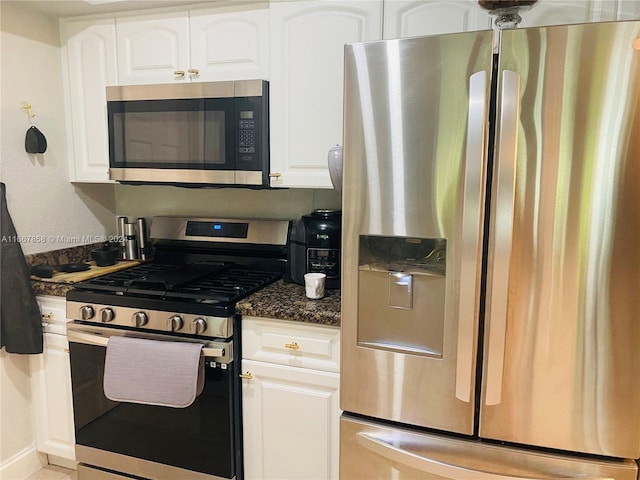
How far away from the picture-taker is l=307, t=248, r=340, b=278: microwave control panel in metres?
1.93

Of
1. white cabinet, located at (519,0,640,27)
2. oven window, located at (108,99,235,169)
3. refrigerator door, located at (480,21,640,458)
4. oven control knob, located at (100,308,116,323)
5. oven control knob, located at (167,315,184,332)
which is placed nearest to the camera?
refrigerator door, located at (480,21,640,458)

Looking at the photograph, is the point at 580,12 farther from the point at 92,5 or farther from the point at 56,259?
the point at 56,259

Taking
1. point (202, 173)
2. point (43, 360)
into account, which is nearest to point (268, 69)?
point (202, 173)

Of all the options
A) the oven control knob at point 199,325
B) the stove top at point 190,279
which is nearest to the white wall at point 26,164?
the stove top at point 190,279

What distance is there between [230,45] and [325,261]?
981mm

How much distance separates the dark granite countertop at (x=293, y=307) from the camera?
5.51 ft

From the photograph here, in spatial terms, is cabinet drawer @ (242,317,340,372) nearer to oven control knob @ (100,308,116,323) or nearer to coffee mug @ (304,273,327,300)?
coffee mug @ (304,273,327,300)

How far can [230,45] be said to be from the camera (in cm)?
200

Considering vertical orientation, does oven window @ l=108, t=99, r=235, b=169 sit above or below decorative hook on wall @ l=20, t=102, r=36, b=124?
below

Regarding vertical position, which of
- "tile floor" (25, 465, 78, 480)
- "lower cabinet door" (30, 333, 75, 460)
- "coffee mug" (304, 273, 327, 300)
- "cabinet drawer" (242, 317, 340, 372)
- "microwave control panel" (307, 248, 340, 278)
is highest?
"microwave control panel" (307, 248, 340, 278)

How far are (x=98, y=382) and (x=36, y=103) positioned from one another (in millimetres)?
1285

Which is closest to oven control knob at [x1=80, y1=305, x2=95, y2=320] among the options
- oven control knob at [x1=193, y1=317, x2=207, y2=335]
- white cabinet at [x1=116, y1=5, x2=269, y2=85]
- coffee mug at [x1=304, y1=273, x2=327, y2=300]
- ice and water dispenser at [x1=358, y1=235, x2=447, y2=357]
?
oven control knob at [x1=193, y1=317, x2=207, y2=335]

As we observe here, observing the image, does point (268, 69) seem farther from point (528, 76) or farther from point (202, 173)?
point (528, 76)

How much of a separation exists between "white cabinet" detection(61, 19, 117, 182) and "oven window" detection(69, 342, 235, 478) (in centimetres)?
88
